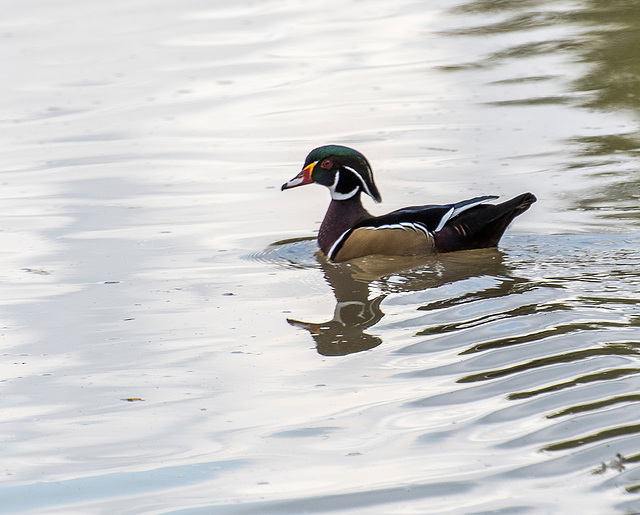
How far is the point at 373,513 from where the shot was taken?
168 inches

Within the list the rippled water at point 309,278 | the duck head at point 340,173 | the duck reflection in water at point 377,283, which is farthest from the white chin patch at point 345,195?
the duck reflection in water at point 377,283

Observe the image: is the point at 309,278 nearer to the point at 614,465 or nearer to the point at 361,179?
the point at 361,179

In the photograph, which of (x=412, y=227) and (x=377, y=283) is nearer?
(x=377, y=283)

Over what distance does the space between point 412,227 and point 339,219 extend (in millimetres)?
826

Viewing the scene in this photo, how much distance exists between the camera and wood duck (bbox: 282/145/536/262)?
339 inches

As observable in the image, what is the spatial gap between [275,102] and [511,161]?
12.5ft

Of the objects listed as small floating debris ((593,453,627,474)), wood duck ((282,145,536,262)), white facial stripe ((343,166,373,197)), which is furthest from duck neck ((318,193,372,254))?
small floating debris ((593,453,627,474))

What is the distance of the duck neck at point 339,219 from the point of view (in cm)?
911

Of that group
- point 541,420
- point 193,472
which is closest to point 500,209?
point 541,420

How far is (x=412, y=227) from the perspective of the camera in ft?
28.5

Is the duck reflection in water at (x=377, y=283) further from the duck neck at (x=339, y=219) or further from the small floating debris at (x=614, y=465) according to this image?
the small floating debris at (x=614, y=465)

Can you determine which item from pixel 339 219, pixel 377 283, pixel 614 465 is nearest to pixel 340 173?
pixel 339 219

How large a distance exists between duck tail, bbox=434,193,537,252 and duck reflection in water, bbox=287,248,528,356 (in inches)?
3.3

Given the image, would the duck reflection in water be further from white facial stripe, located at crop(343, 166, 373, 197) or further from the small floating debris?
the small floating debris
